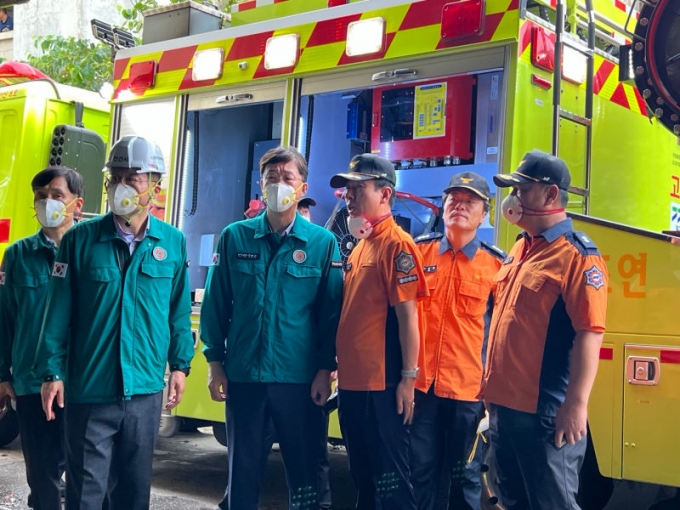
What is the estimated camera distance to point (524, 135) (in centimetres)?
450

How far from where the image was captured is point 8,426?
22.4 ft

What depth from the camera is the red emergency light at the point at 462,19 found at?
453 cm

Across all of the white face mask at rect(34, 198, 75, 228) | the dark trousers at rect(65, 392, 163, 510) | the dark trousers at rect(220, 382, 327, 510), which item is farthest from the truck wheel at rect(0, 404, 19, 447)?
the dark trousers at rect(220, 382, 327, 510)

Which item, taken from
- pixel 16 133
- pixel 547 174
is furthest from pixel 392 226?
pixel 16 133

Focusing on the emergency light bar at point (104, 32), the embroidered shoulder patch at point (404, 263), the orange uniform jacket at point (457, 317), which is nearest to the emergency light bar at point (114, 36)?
the emergency light bar at point (104, 32)

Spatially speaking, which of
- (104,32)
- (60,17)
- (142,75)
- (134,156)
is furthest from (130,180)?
(60,17)

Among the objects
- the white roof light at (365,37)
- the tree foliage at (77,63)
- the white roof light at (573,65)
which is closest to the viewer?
the white roof light at (573,65)

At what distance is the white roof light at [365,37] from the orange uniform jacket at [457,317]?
1.38m

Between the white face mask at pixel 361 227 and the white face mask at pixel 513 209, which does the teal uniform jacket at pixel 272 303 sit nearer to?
the white face mask at pixel 361 227

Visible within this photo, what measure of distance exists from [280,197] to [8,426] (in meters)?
4.06

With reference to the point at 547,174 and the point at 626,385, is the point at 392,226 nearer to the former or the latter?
the point at 547,174

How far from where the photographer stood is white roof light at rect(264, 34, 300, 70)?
5379 millimetres

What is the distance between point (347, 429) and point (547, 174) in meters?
1.38

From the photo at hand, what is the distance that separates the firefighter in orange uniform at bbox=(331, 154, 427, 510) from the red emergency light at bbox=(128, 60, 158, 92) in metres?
2.81
